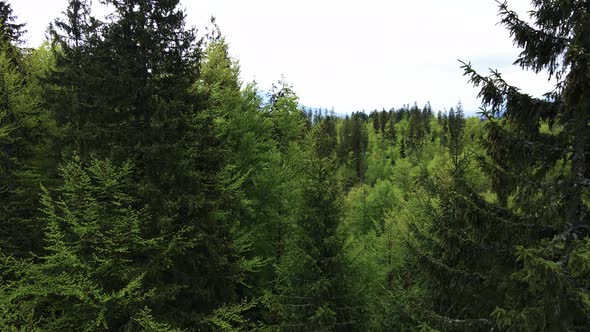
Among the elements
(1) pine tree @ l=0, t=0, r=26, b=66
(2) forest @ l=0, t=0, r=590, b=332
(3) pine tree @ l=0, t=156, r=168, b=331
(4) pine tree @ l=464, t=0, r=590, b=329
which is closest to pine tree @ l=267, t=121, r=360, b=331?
(2) forest @ l=0, t=0, r=590, b=332

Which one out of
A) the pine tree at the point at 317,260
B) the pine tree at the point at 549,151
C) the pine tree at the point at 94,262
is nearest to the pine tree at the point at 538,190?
the pine tree at the point at 549,151

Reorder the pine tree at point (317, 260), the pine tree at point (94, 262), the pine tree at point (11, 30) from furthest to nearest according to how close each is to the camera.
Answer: the pine tree at point (11, 30)
the pine tree at point (317, 260)
the pine tree at point (94, 262)

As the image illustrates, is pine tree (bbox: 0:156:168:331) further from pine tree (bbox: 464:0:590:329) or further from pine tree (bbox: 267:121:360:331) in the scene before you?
pine tree (bbox: 464:0:590:329)

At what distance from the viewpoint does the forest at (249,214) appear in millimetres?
5574

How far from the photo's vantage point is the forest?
557cm

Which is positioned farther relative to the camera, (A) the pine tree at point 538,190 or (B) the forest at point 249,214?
(B) the forest at point 249,214

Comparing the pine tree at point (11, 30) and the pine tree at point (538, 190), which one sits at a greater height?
the pine tree at point (11, 30)

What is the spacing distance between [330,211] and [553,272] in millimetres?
6386

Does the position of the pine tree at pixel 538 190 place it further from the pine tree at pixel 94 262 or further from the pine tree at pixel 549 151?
the pine tree at pixel 94 262

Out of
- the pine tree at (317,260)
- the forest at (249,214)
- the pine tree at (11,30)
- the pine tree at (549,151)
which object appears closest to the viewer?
the pine tree at (549,151)

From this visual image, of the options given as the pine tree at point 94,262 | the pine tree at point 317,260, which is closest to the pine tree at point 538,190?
the pine tree at point 317,260

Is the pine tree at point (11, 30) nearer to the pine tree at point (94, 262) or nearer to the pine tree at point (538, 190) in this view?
the pine tree at point (94, 262)

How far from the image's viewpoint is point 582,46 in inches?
196

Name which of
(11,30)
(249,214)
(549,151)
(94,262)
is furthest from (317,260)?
(11,30)
